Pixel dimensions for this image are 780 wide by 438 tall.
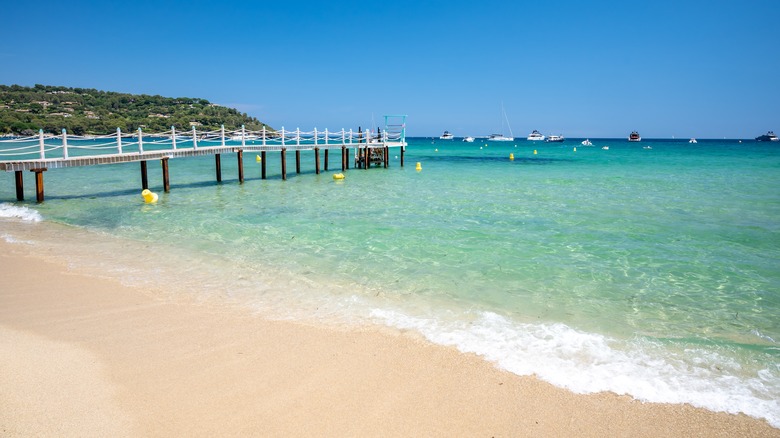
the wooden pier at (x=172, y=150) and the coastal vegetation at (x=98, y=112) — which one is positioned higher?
the coastal vegetation at (x=98, y=112)

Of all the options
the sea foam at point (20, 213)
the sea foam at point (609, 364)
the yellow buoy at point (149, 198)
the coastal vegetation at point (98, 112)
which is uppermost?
the coastal vegetation at point (98, 112)

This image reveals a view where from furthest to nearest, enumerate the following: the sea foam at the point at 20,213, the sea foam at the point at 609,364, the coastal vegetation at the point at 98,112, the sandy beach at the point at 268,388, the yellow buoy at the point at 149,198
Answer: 1. the coastal vegetation at the point at 98,112
2. the yellow buoy at the point at 149,198
3. the sea foam at the point at 20,213
4. the sea foam at the point at 609,364
5. the sandy beach at the point at 268,388

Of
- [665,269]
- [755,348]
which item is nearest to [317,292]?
[755,348]

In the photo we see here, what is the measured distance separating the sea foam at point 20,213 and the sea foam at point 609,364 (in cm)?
1373

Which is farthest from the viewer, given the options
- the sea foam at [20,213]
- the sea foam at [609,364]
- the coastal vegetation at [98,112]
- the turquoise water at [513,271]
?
the coastal vegetation at [98,112]

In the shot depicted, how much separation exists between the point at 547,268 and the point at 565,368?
458cm

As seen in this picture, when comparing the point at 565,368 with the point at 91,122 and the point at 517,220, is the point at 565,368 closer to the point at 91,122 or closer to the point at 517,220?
the point at 517,220

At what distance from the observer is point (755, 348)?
19.6 ft

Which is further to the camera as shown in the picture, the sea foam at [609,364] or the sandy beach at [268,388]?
the sea foam at [609,364]

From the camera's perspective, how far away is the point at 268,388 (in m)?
4.55

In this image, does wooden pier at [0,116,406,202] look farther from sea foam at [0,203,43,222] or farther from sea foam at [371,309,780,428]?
sea foam at [371,309,780,428]

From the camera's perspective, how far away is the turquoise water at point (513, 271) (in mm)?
5523

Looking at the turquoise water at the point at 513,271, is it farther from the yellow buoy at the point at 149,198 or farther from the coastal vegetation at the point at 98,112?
the coastal vegetation at the point at 98,112

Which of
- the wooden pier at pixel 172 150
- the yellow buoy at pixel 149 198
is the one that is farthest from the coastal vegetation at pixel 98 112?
the yellow buoy at pixel 149 198
